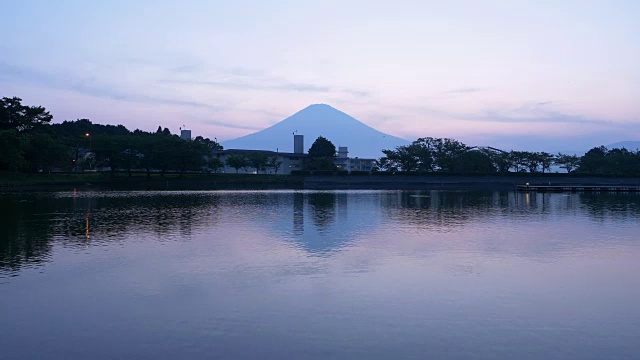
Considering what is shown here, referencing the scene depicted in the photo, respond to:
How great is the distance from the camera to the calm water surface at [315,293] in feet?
30.2

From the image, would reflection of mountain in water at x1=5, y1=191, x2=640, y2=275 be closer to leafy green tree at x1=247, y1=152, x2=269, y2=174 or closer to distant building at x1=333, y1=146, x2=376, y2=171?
leafy green tree at x1=247, y1=152, x2=269, y2=174

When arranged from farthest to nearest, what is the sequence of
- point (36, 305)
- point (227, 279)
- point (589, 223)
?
point (589, 223), point (227, 279), point (36, 305)

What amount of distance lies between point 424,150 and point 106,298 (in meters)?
94.0

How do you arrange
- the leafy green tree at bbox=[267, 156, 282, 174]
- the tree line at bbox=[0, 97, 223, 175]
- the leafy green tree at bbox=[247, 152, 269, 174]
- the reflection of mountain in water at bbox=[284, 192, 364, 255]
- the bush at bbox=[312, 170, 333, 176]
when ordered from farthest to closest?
the leafy green tree at bbox=[267, 156, 282, 174] → the leafy green tree at bbox=[247, 152, 269, 174] → the bush at bbox=[312, 170, 333, 176] → the tree line at bbox=[0, 97, 223, 175] → the reflection of mountain in water at bbox=[284, 192, 364, 255]

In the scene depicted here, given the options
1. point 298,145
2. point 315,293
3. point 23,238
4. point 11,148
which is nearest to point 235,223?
point 23,238

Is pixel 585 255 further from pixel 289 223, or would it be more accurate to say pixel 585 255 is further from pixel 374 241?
pixel 289 223

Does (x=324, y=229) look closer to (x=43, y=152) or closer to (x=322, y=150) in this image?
(x=43, y=152)

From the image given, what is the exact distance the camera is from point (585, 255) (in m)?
18.9

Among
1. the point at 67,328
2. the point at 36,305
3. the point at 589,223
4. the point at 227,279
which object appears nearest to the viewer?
the point at 67,328

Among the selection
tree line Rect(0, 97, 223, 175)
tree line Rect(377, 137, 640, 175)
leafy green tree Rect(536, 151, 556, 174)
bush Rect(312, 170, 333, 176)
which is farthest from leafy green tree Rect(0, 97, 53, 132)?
leafy green tree Rect(536, 151, 556, 174)

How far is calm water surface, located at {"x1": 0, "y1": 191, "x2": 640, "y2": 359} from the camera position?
9203 mm

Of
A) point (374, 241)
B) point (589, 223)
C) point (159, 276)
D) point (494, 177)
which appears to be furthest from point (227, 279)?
point (494, 177)

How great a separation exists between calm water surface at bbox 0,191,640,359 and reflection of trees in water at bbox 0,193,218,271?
0.64 ft

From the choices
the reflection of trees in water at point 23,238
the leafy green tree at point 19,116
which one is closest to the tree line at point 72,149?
the leafy green tree at point 19,116
